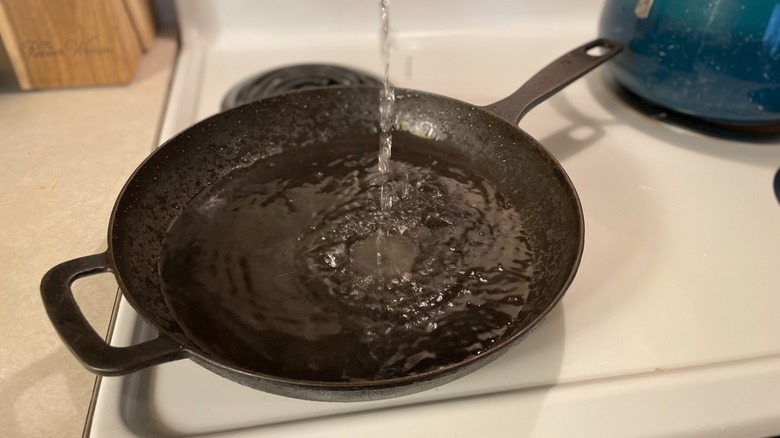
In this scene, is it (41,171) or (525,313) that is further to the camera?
(41,171)

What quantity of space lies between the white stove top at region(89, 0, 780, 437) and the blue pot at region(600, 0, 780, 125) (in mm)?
61

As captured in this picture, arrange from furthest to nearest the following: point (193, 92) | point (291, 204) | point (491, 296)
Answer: point (193, 92) < point (291, 204) < point (491, 296)

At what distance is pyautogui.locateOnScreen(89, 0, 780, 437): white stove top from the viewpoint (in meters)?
0.45

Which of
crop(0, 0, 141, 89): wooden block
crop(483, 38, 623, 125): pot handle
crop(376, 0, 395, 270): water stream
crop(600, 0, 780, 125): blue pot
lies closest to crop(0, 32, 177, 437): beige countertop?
crop(0, 0, 141, 89): wooden block

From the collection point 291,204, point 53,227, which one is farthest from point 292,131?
point 53,227

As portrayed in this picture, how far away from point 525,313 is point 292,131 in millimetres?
340

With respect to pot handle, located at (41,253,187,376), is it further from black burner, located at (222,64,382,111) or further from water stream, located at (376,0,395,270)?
black burner, located at (222,64,382,111)

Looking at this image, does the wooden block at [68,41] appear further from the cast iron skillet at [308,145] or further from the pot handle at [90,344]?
the pot handle at [90,344]

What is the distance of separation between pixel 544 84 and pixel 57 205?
0.52 meters

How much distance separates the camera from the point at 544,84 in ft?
2.19

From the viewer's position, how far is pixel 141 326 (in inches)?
20.1

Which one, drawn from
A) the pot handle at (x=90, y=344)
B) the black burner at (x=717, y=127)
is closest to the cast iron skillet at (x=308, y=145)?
the pot handle at (x=90, y=344)

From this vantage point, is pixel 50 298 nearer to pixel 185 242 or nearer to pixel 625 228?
pixel 185 242

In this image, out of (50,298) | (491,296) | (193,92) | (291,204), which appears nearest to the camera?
(50,298)
